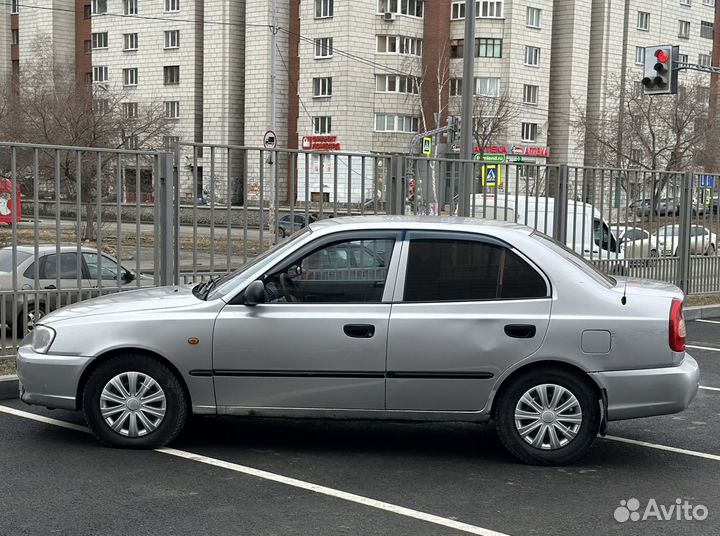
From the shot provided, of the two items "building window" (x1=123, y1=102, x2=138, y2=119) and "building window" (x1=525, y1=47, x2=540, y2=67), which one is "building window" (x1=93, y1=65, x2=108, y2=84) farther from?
"building window" (x1=525, y1=47, x2=540, y2=67)

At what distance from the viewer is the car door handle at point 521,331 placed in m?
6.35

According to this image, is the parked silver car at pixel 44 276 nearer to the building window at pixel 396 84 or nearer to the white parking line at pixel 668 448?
the white parking line at pixel 668 448

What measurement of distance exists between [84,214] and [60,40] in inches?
2819

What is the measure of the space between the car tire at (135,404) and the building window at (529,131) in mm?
61746

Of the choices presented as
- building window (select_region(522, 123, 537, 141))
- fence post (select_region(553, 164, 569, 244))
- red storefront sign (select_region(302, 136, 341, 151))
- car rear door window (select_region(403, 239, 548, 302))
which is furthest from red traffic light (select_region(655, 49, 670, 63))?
building window (select_region(522, 123, 537, 141))

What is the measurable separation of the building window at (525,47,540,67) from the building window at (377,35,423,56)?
717 cm

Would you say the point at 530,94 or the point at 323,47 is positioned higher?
the point at 323,47

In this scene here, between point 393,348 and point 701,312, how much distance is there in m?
9.91

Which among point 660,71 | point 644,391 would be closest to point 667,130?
point 660,71

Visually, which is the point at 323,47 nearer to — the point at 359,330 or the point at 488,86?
the point at 488,86

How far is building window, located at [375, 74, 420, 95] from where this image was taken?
63.8 metres

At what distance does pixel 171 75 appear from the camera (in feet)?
228

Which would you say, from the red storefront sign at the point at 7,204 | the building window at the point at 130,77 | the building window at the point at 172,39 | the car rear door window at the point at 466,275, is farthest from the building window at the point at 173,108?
the car rear door window at the point at 466,275

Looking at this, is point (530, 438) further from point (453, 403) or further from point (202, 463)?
point (202, 463)
